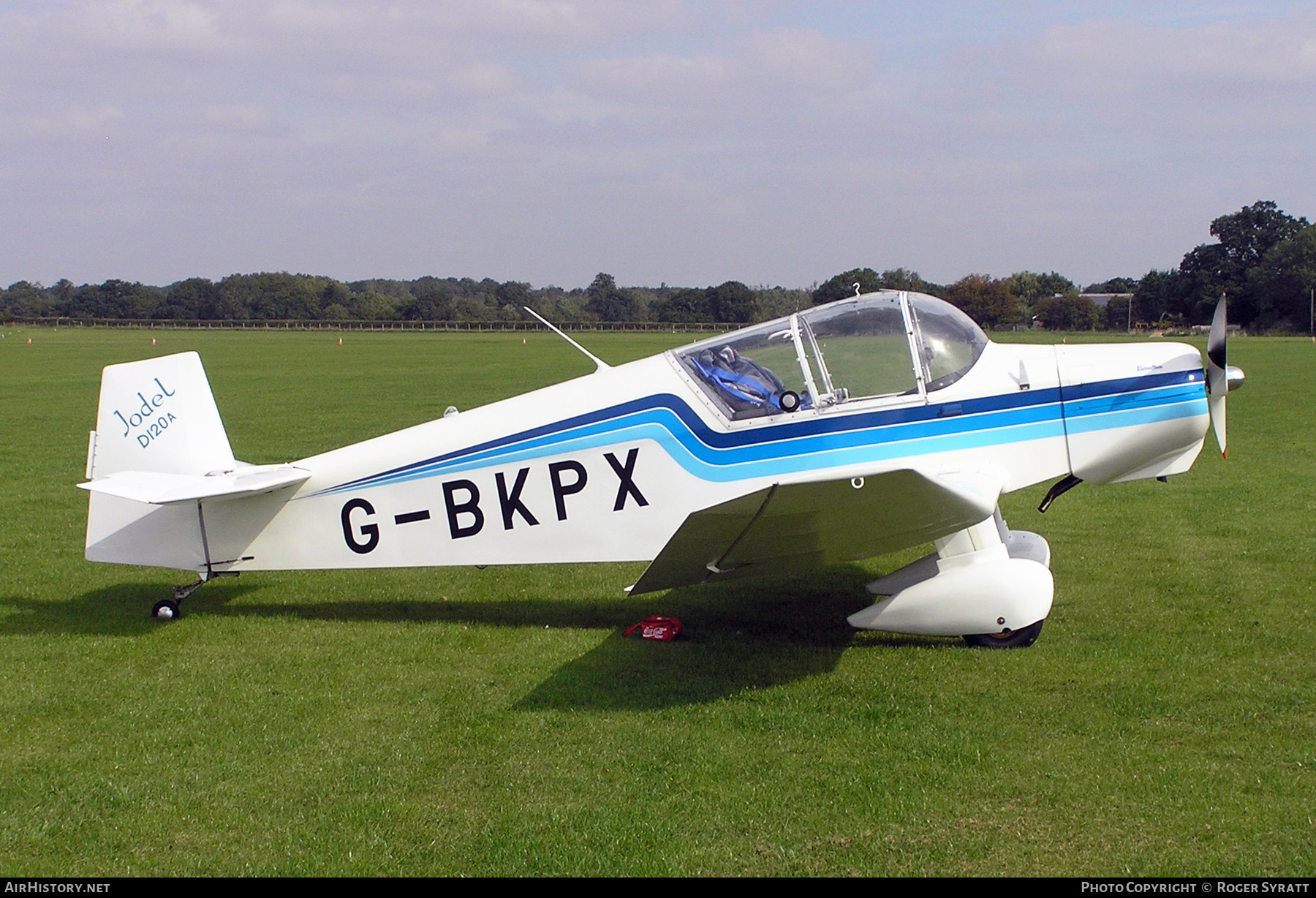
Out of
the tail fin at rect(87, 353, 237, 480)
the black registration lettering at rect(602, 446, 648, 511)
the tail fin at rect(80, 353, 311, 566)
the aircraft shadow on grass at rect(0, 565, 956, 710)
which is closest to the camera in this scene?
the aircraft shadow on grass at rect(0, 565, 956, 710)

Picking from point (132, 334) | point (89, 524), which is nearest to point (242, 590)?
point (89, 524)

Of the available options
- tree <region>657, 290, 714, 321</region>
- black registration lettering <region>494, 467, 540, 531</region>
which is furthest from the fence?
black registration lettering <region>494, 467, 540, 531</region>

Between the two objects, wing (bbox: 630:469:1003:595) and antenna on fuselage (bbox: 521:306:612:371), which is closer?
wing (bbox: 630:469:1003:595)

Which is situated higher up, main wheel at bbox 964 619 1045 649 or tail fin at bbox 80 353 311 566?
tail fin at bbox 80 353 311 566

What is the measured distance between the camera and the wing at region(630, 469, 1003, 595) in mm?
4820

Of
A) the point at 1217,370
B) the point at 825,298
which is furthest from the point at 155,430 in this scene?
the point at 825,298

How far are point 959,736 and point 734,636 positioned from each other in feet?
6.46

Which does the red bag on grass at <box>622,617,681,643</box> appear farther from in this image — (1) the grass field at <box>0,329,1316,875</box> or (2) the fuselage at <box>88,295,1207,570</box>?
(2) the fuselage at <box>88,295,1207,570</box>

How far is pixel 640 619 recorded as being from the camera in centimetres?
703

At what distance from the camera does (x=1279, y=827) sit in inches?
153

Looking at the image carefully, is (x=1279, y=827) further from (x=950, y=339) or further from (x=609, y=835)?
(x=950, y=339)

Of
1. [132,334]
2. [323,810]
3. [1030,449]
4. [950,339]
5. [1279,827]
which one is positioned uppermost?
[132,334]

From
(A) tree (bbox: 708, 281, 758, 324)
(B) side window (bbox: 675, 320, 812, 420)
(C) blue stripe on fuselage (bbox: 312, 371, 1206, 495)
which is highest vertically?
(A) tree (bbox: 708, 281, 758, 324)

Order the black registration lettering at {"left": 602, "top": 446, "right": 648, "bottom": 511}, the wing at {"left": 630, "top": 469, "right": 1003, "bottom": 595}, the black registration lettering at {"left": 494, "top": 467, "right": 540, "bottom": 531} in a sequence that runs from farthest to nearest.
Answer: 1. the black registration lettering at {"left": 494, "top": 467, "right": 540, "bottom": 531}
2. the black registration lettering at {"left": 602, "top": 446, "right": 648, "bottom": 511}
3. the wing at {"left": 630, "top": 469, "right": 1003, "bottom": 595}
